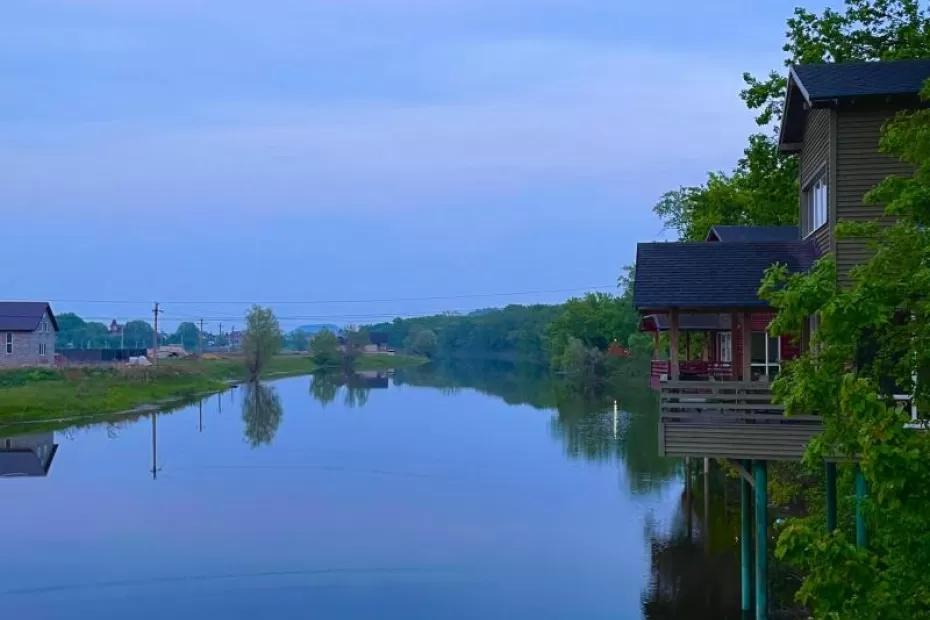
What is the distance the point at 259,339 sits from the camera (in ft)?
306

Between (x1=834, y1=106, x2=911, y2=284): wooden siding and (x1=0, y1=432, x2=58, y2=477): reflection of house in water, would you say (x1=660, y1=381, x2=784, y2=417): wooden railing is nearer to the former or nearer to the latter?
(x1=834, y1=106, x2=911, y2=284): wooden siding

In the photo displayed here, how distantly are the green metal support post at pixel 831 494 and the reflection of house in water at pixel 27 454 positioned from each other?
93.0 feet

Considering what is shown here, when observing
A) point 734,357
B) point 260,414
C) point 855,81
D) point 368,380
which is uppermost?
point 855,81

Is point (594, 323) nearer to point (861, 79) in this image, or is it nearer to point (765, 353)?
point (765, 353)

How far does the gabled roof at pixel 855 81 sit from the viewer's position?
14.1 meters

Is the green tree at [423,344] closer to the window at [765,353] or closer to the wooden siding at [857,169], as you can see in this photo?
the window at [765,353]

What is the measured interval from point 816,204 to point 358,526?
1497cm

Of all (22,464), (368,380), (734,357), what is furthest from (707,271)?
(368,380)

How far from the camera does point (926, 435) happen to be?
30.1 feet

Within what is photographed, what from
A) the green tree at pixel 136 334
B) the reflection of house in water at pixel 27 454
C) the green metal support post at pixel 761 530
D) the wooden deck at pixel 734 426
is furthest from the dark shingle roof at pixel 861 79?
the green tree at pixel 136 334

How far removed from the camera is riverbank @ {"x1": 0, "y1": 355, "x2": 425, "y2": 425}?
51.7 metres

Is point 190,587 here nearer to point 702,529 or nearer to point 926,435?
point 702,529

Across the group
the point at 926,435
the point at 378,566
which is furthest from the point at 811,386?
the point at 378,566

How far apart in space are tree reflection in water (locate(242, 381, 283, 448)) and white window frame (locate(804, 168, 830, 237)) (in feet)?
103
